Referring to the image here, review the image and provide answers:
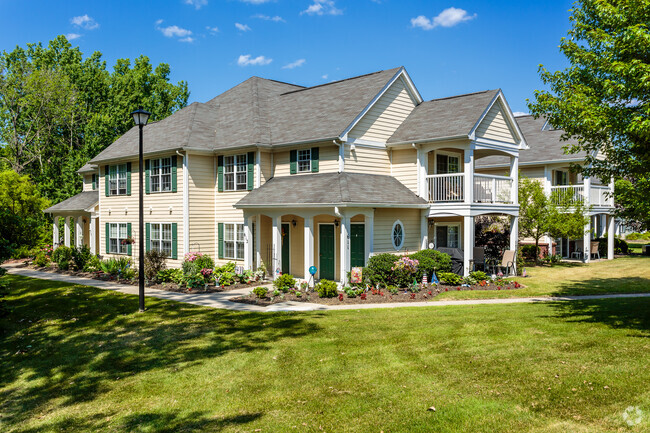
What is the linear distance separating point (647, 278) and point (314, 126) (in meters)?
15.3

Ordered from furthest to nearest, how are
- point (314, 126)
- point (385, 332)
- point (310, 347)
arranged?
point (314, 126) → point (385, 332) → point (310, 347)

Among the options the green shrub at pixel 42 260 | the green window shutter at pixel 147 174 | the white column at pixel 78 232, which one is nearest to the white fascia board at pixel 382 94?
the green window shutter at pixel 147 174

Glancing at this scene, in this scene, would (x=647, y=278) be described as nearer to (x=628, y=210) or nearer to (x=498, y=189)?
(x=498, y=189)

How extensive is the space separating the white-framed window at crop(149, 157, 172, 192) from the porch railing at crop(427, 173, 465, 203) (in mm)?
11941

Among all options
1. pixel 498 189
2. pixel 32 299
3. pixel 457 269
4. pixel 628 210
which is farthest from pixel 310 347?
pixel 498 189

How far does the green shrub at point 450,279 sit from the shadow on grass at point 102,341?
741 centimetres

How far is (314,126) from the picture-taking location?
20.9 metres

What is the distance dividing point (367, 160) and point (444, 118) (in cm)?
373

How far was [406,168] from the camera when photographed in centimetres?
2089

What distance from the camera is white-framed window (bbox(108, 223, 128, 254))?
25.1 meters

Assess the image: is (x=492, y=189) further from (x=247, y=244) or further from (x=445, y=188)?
(x=247, y=244)

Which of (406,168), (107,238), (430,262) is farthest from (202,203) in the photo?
(430,262)

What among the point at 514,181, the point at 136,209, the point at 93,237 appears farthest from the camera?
the point at 93,237

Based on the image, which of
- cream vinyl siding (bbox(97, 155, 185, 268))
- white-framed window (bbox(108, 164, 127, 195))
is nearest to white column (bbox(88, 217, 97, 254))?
cream vinyl siding (bbox(97, 155, 185, 268))
